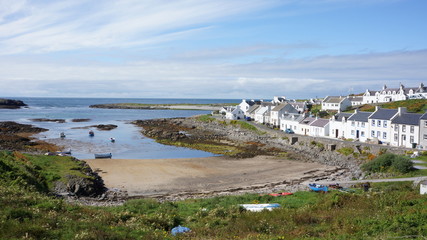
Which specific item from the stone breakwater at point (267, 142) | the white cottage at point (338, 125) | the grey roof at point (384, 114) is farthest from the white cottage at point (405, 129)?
the white cottage at point (338, 125)

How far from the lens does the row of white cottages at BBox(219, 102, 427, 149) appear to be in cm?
4250

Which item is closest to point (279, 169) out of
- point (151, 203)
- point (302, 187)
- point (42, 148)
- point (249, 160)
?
point (249, 160)

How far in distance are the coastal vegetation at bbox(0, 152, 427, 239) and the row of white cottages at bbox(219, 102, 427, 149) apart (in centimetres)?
2619

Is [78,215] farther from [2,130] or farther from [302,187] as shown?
[2,130]

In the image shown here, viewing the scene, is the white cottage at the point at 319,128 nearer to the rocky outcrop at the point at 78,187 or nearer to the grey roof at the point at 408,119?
the grey roof at the point at 408,119

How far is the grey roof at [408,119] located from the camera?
4278 cm

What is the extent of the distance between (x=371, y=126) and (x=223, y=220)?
40.4 m

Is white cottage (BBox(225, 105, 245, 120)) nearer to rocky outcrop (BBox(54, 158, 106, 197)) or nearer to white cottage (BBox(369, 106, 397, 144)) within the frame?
white cottage (BBox(369, 106, 397, 144))

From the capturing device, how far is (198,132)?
8075 cm

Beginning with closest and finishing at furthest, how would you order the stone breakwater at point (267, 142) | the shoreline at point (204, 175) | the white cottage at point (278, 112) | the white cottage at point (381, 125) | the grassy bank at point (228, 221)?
the grassy bank at point (228, 221)
the shoreline at point (204, 175)
the stone breakwater at point (267, 142)
the white cottage at point (381, 125)
the white cottage at point (278, 112)

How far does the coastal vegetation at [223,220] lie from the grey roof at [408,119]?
26579mm

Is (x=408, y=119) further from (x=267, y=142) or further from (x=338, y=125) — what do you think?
(x=267, y=142)

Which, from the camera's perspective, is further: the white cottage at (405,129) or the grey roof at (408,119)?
the grey roof at (408,119)

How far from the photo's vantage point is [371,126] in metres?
49.2
